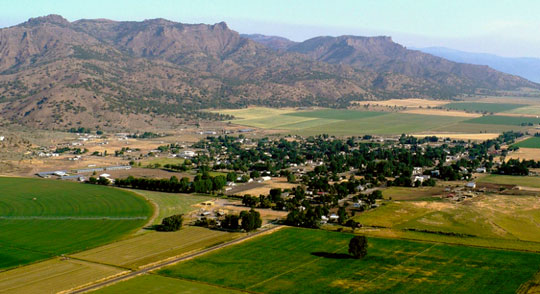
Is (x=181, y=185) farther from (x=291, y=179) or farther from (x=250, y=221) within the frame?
(x=250, y=221)

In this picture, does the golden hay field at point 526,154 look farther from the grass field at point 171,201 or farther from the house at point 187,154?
the grass field at point 171,201

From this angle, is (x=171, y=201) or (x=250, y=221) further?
(x=171, y=201)

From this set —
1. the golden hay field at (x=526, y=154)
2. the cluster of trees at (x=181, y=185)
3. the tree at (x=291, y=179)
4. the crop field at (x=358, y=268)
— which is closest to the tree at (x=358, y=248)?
the crop field at (x=358, y=268)

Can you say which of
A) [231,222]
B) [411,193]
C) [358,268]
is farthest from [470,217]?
[231,222]

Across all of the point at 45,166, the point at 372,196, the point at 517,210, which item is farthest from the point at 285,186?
the point at 45,166

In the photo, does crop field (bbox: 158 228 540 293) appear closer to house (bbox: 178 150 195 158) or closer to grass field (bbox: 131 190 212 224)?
grass field (bbox: 131 190 212 224)

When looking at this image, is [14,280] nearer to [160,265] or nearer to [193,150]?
[160,265]

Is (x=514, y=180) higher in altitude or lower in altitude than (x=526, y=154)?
lower

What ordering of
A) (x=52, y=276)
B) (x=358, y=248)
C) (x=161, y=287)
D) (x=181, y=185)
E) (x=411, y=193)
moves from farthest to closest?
(x=181, y=185)
(x=411, y=193)
(x=358, y=248)
(x=52, y=276)
(x=161, y=287)
